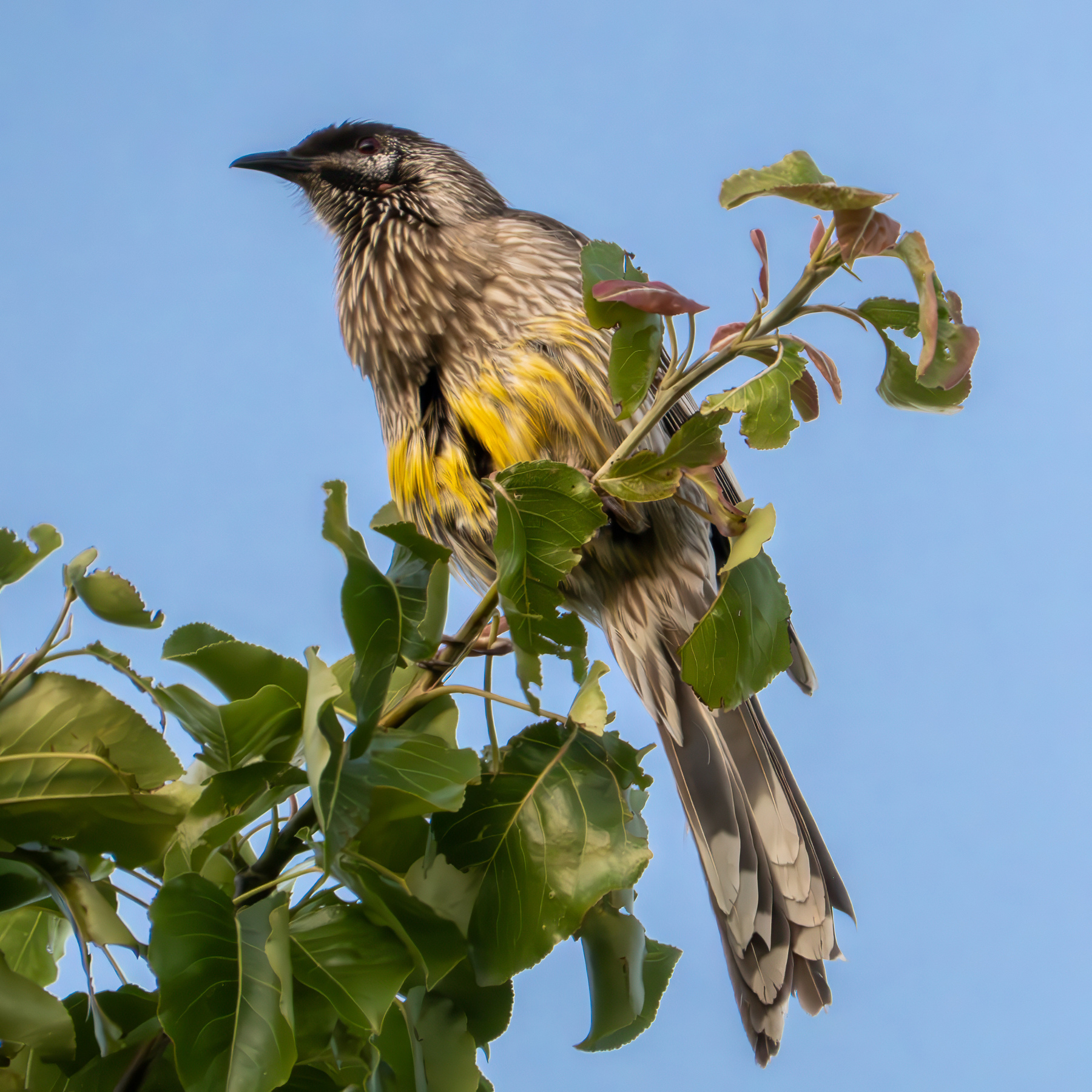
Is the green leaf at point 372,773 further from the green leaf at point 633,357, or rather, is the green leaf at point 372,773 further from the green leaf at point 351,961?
the green leaf at point 633,357

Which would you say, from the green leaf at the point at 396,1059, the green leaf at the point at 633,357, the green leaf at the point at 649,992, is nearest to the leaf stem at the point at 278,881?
the green leaf at the point at 396,1059

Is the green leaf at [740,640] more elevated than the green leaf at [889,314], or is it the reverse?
the green leaf at [889,314]

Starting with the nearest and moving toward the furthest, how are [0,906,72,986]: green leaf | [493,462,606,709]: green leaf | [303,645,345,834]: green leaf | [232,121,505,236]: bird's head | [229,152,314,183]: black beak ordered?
[303,645,345,834]: green leaf, [493,462,606,709]: green leaf, [0,906,72,986]: green leaf, [232,121,505,236]: bird's head, [229,152,314,183]: black beak

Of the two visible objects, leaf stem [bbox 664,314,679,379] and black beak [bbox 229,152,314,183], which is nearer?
leaf stem [bbox 664,314,679,379]

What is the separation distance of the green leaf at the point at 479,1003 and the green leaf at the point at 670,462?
0.34 meters

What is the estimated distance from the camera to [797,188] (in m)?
0.61

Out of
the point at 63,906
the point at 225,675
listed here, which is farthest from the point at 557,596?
the point at 63,906

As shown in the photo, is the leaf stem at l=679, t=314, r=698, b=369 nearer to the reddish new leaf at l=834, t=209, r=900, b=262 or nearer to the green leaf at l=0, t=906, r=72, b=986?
the reddish new leaf at l=834, t=209, r=900, b=262

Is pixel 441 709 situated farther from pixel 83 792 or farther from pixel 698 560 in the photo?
pixel 698 560

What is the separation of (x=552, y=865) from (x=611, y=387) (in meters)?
0.33

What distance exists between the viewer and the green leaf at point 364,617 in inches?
23.3

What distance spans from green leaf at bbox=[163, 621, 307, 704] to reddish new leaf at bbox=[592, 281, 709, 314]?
326mm

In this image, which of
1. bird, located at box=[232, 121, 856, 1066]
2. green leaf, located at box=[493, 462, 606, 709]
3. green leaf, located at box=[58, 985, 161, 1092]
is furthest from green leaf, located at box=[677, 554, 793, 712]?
bird, located at box=[232, 121, 856, 1066]

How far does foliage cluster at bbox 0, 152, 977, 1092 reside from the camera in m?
0.60
